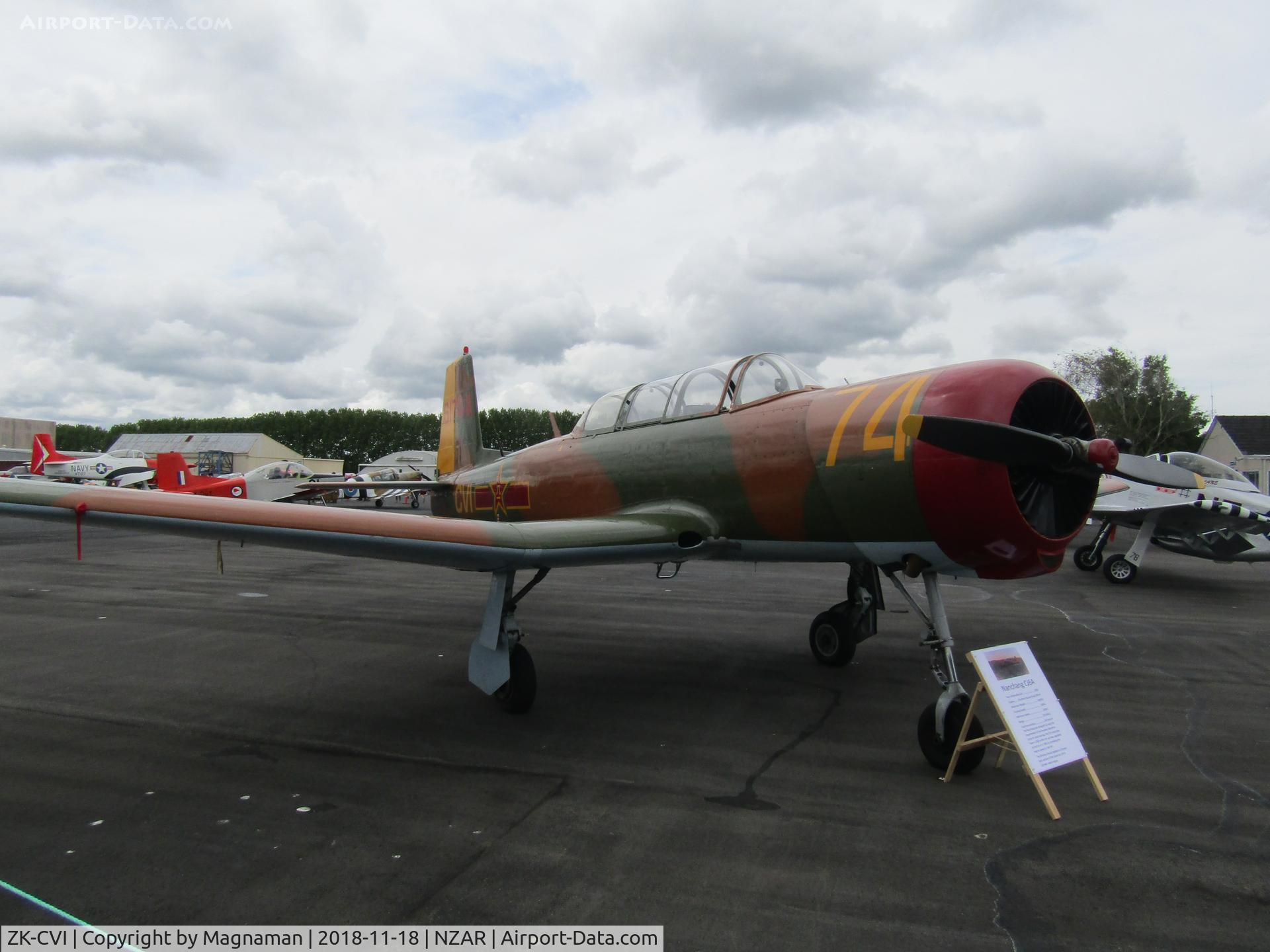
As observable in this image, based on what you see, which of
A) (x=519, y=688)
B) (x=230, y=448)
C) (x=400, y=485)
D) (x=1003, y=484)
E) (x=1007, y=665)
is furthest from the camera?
(x=230, y=448)

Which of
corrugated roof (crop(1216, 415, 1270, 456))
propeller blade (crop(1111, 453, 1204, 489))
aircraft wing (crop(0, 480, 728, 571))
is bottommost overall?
aircraft wing (crop(0, 480, 728, 571))

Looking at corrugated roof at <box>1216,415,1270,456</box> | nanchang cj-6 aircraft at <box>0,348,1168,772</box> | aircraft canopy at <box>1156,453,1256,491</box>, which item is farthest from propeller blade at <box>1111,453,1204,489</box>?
corrugated roof at <box>1216,415,1270,456</box>

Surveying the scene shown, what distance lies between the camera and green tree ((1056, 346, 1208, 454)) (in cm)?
4781

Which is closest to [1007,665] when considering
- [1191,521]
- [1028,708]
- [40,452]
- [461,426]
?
[1028,708]

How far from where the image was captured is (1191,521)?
12.6 m

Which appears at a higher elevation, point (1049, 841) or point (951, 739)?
point (951, 739)

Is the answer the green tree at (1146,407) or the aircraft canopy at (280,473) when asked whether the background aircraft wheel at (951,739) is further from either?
the green tree at (1146,407)

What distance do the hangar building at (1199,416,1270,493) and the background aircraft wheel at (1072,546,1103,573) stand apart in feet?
Result: 111

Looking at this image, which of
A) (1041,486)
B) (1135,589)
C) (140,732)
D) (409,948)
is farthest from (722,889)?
(1135,589)

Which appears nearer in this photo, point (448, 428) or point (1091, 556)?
point (448, 428)

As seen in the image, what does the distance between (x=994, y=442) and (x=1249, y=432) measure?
54.0m

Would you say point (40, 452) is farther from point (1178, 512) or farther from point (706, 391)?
point (1178, 512)

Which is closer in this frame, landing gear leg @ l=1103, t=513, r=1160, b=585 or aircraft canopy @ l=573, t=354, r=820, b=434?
aircraft canopy @ l=573, t=354, r=820, b=434

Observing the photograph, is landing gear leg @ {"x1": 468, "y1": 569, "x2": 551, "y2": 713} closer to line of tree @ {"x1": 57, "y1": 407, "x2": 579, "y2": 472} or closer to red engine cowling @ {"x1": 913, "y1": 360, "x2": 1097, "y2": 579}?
red engine cowling @ {"x1": 913, "y1": 360, "x2": 1097, "y2": 579}
